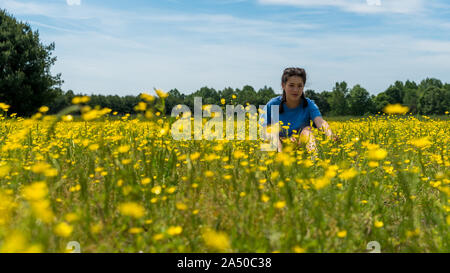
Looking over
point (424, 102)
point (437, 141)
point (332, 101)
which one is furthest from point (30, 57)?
point (424, 102)

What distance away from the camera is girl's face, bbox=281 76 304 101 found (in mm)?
5090

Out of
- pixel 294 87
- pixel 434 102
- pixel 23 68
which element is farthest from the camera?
pixel 434 102

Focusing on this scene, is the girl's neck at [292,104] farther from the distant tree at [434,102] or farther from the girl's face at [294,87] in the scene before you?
the distant tree at [434,102]

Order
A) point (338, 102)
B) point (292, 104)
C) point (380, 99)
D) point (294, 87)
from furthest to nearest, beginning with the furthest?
point (380, 99) < point (338, 102) < point (292, 104) < point (294, 87)

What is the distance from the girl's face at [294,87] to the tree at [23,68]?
20928mm

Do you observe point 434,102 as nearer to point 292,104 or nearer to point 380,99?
A: point 380,99

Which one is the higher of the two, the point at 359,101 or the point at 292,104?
the point at 359,101

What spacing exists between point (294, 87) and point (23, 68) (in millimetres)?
22673

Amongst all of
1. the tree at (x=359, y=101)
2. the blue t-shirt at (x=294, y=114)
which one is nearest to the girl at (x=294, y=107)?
the blue t-shirt at (x=294, y=114)

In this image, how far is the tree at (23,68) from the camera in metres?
21.1

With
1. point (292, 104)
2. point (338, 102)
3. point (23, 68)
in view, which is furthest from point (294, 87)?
point (338, 102)

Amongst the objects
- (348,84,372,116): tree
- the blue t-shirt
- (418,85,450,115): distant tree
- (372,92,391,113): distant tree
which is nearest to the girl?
the blue t-shirt

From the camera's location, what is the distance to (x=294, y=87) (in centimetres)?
514

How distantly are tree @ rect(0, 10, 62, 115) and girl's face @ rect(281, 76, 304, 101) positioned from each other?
2093 centimetres
